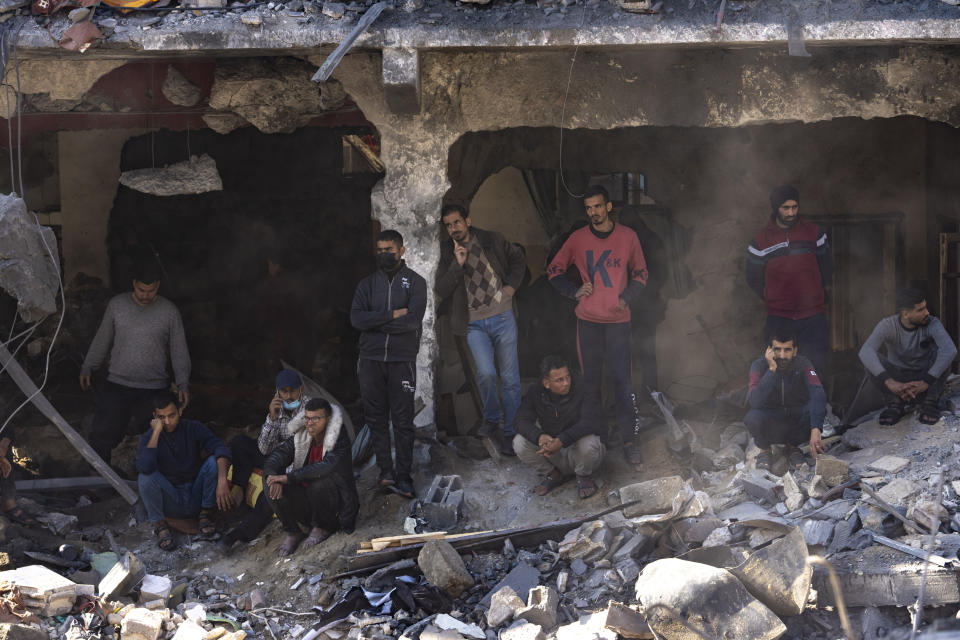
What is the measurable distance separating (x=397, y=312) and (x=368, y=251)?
306 cm

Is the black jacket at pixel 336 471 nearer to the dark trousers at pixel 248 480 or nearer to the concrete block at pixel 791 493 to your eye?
the dark trousers at pixel 248 480

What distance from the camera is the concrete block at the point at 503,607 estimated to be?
584cm

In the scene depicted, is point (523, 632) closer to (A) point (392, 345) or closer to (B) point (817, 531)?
(B) point (817, 531)

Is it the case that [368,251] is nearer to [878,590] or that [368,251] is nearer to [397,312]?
[397,312]

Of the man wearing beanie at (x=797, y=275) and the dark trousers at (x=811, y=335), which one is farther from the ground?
the man wearing beanie at (x=797, y=275)

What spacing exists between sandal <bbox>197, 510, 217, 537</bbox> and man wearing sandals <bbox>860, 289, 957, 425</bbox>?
4.71 m

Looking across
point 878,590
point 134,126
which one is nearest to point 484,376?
point 878,590

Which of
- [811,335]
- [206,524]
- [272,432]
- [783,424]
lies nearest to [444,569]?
[272,432]

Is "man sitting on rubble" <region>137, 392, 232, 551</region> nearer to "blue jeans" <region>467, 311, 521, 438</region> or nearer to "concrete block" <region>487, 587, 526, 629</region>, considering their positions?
"blue jeans" <region>467, 311, 521, 438</region>

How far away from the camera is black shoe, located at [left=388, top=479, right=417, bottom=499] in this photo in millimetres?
7270

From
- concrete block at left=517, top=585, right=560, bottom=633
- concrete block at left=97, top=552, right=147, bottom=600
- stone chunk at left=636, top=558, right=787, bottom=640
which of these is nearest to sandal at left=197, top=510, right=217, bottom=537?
concrete block at left=97, top=552, right=147, bottom=600

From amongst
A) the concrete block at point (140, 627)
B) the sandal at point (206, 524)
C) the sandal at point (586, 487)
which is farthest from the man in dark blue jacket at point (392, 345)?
the concrete block at point (140, 627)

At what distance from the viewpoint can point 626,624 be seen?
5480 mm

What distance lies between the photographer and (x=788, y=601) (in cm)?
541
